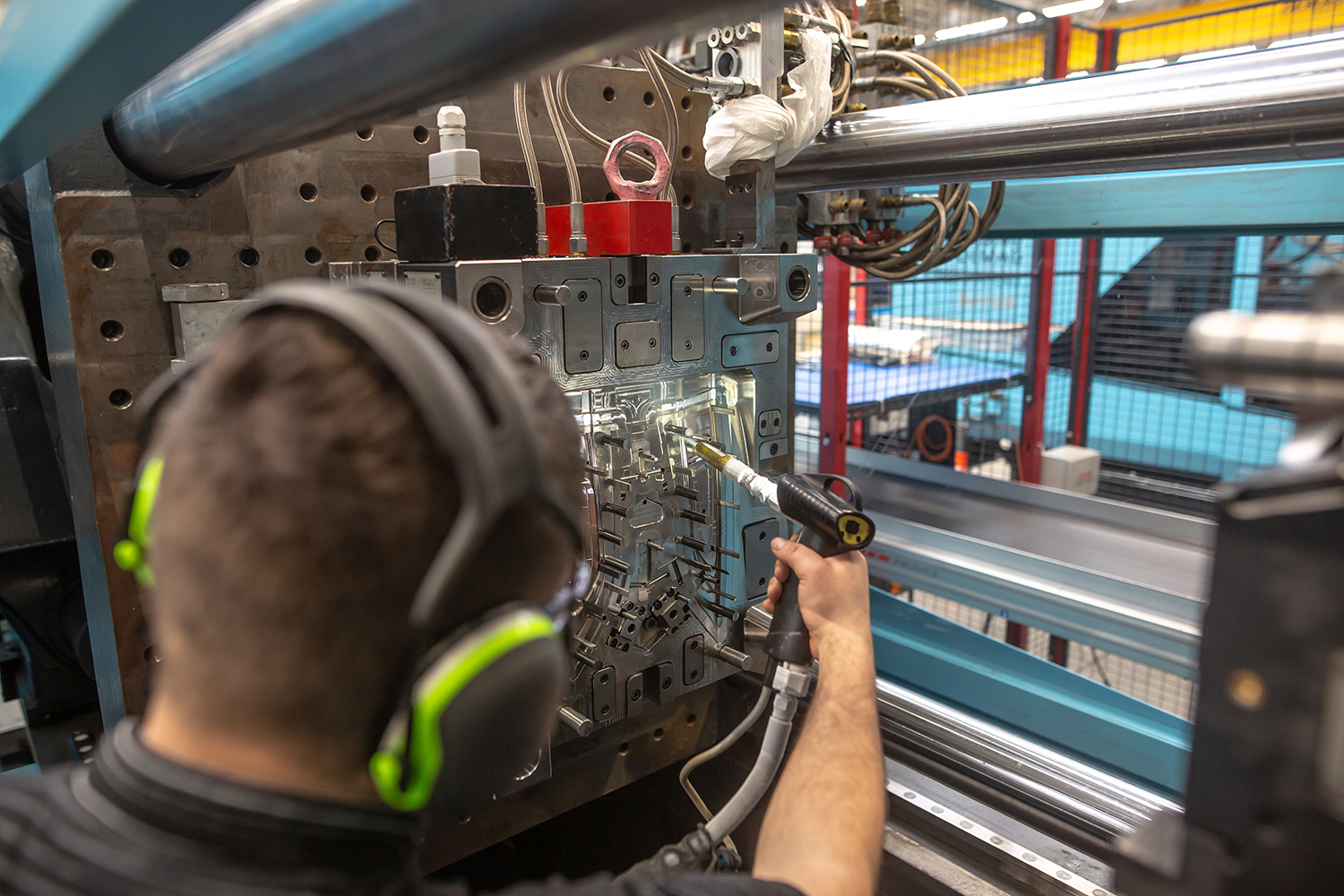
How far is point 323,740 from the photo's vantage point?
1.49 ft

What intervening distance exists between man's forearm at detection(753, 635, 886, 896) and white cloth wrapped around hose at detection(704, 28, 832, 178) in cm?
67

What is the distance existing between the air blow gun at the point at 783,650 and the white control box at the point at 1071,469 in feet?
9.65

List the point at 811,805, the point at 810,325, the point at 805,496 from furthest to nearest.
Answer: the point at 810,325 → the point at 805,496 → the point at 811,805

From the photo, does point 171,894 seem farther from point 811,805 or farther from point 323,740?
point 811,805

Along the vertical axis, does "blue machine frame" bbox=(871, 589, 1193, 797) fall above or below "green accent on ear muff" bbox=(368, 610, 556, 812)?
below

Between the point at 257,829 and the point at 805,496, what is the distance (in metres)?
0.72

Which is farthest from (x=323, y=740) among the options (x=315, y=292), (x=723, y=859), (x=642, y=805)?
(x=642, y=805)

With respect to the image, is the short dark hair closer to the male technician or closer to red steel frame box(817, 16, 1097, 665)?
the male technician

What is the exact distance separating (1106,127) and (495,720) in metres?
0.94

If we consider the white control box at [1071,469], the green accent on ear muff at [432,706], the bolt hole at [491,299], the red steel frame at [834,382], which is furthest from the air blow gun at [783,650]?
the white control box at [1071,469]

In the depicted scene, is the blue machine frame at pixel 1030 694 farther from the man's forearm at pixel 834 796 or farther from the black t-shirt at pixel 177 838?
the black t-shirt at pixel 177 838

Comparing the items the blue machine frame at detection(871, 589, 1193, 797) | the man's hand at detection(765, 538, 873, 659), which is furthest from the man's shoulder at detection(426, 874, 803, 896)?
the blue machine frame at detection(871, 589, 1193, 797)

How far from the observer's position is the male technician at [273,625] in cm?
42

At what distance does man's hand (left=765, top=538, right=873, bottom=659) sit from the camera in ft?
3.47
